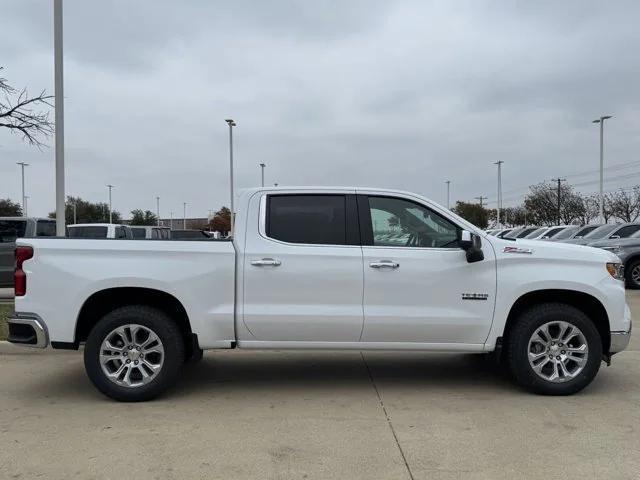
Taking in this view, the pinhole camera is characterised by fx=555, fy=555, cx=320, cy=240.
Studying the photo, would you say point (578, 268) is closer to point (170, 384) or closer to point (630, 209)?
point (170, 384)

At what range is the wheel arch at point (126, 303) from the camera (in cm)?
509

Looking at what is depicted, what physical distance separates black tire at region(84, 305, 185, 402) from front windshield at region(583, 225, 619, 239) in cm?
1444

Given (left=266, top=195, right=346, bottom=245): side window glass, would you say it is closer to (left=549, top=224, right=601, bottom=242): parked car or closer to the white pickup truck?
the white pickup truck

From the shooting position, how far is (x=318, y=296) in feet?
16.4

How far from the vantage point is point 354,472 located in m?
3.59

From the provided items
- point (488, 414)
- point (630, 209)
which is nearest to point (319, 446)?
point (488, 414)

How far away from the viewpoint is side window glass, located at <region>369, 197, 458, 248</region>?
5176mm

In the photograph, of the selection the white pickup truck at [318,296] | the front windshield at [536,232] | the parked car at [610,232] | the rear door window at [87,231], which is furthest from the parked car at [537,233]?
the white pickup truck at [318,296]

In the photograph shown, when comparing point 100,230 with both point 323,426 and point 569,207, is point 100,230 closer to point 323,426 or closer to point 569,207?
point 323,426

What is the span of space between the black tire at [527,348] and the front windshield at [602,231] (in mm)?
12203

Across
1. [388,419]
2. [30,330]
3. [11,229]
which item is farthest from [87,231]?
[388,419]

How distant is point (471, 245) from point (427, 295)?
1.95ft

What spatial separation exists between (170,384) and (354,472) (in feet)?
7.14

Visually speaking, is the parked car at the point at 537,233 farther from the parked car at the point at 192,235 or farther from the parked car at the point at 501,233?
the parked car at the point at 192,235
